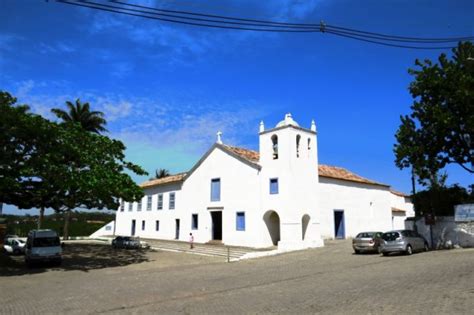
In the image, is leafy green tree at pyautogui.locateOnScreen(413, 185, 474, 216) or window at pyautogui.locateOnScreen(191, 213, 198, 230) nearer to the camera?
leafy green tree at pyautogui.locateOnScreen(413, 185, 474, 216)

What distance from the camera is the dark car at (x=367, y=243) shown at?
2447cm

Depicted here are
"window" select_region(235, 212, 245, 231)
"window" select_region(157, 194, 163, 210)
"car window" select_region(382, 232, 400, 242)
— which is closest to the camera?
"car window" select_region(382, 232, 400, 242)

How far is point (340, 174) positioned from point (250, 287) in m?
24.8

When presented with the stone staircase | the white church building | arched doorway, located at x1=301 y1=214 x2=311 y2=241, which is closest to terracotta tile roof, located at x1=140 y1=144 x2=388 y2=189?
the white church building

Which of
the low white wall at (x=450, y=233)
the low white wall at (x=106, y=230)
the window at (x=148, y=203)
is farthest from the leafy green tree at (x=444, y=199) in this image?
the low white wall at (x=106, y=230)

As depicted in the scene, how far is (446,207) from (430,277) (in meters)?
16.3

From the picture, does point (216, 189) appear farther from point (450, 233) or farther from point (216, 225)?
point (450, 233)

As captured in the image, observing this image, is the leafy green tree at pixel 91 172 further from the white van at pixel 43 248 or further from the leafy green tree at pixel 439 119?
the leafy green tree at pixel 439 119

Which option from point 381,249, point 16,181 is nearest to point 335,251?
point 381,249

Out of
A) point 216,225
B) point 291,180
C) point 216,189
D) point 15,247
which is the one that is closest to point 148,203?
point 216,225

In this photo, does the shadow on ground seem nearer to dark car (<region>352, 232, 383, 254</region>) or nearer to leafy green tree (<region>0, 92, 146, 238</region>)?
leafy green tree (<region>0, 92, 146, 238</region>)

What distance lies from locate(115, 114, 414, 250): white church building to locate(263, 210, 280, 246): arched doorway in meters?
0.03

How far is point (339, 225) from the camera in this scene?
114 feet

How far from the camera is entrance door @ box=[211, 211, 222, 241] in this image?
35.2 m
